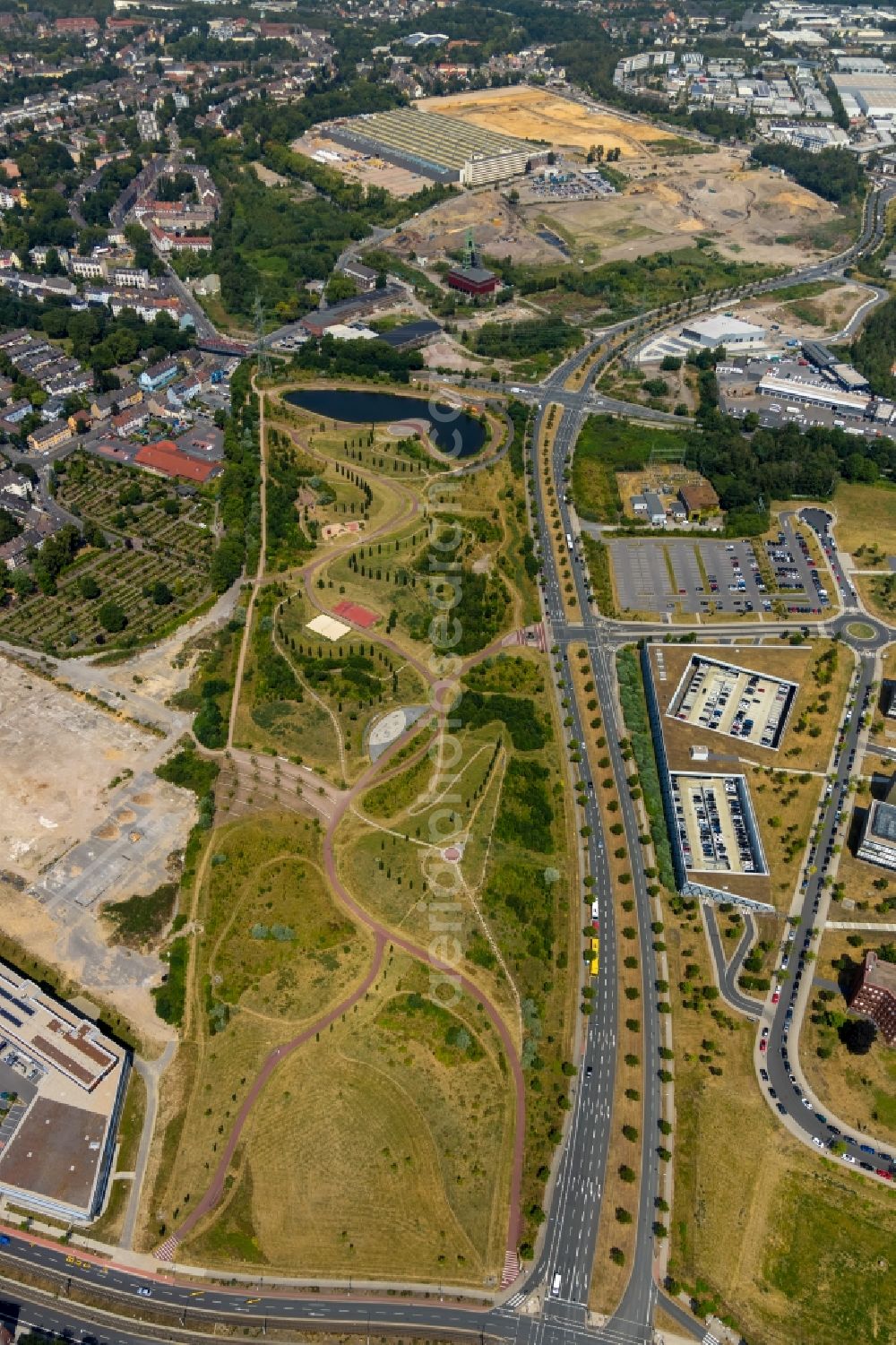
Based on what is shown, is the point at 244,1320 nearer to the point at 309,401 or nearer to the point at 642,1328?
the point at 642,1328

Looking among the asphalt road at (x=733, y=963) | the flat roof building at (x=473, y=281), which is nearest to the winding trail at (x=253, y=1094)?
the asphalt road at (x=733, y=963)

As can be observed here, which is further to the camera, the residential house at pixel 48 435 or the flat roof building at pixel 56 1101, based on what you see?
the residential house at pixel 48 435

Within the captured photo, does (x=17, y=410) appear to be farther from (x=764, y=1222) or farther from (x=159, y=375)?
(x=764, y=1222)

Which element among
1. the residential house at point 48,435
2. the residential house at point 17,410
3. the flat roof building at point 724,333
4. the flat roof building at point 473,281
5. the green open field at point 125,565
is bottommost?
the green open field at point 125,565

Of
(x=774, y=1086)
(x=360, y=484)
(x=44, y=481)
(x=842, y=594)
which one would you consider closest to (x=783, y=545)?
(x=842, y=594)

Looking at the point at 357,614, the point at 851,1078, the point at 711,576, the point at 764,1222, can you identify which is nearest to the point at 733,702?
the point at 711,576

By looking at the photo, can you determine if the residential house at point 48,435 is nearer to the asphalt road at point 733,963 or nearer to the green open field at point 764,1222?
the asphalt road at point 733,963

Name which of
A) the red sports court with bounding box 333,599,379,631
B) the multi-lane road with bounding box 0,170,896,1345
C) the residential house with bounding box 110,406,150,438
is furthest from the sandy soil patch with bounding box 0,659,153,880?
the residential house with bounding box 110,406,150,438

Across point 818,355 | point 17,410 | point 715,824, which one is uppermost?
point 818,355
